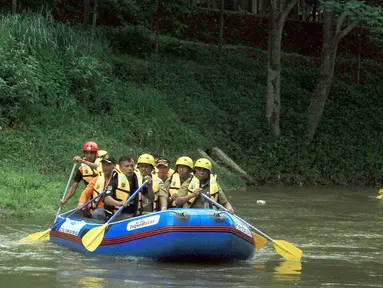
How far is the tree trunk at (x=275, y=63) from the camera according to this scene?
1014 inches

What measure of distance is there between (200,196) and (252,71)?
19.3 meters

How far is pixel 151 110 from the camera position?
80.7 ft

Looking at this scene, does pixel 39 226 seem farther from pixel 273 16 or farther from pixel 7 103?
pixel 273 16

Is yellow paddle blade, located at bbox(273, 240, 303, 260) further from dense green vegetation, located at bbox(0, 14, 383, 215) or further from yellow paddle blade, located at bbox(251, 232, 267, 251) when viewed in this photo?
dense green vegetation, located at bbox(0, 14, 383, 215)

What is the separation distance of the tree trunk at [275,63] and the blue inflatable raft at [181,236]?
49.8ft

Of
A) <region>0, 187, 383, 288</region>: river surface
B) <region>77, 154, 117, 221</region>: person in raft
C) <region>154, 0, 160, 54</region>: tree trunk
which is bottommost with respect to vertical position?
<region>0, 187, 383, 288</region>: river surface

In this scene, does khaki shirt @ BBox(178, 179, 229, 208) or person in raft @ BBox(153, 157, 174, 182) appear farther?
person in raft @ BBox(153, 157, 174, 182)

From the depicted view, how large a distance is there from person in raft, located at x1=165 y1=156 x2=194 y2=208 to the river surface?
126 cm

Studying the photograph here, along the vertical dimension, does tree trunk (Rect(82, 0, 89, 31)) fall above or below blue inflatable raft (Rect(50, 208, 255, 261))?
above

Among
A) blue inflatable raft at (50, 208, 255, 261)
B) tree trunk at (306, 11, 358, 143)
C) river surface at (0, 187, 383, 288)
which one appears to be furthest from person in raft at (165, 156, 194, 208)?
tree trunk at (306, 11, 358, 143)

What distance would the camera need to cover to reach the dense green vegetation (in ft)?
66.0

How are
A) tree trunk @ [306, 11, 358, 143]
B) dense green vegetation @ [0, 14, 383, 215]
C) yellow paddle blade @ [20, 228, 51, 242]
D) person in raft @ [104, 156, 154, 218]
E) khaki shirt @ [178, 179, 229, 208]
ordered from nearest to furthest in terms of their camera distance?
khaki shirt @ [178, 179, 229, 208] → person in raft @ [104, 156, 154, 218] → yellow paddle blade @ [20, 228, 51, 242] → dense green vegetation @ [0, 14, 383, 215] → tree trunk @ [306, 11, 358, 143]

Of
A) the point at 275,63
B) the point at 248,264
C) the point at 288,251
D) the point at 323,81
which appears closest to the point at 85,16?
the point at 275,63

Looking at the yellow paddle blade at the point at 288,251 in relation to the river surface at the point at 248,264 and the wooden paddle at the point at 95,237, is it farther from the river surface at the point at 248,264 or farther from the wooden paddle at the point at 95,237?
the wooden paddle at the point at 95,237
